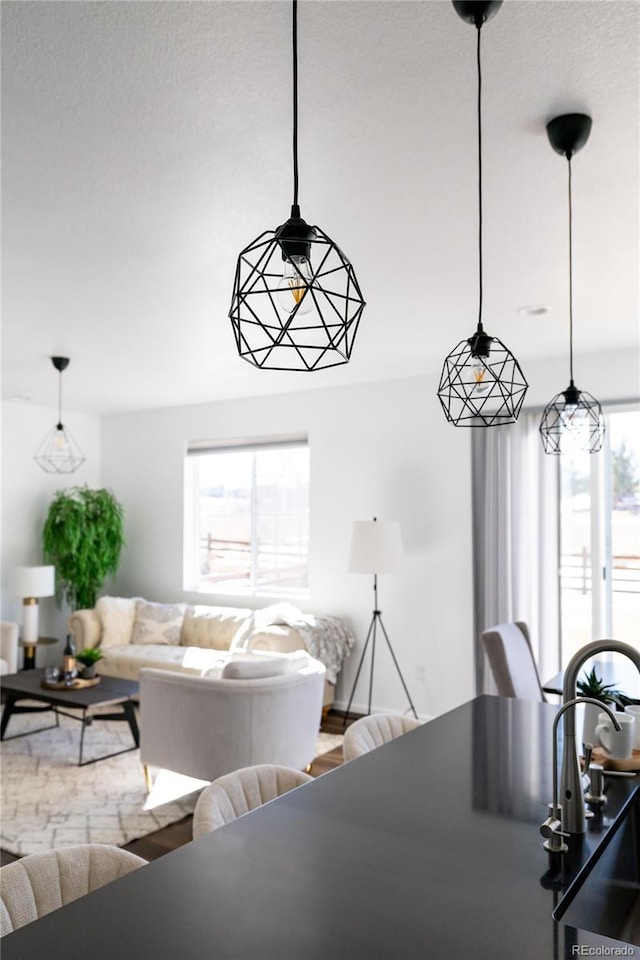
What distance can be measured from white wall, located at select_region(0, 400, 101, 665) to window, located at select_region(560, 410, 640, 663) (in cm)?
479

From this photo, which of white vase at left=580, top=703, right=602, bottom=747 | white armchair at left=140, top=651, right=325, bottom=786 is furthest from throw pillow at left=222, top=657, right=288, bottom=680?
white vase at left=580, top=703, right=602, bottom=747

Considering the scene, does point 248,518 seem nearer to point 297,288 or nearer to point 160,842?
point 160,842

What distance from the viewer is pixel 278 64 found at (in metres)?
1.79

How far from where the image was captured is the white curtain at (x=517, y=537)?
503 cm

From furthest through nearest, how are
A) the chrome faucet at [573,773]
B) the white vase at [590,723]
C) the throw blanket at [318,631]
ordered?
1. the throw blanket at [318,631]
2. the white vase at [590,723]
3. the chrome faucet at [573,773]

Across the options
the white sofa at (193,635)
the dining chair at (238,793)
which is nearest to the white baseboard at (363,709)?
the white sofa at (193,635)

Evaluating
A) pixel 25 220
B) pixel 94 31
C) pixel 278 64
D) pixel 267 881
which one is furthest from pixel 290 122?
pixel 267 881

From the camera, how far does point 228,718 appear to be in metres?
3.65

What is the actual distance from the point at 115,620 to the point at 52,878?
5.37m

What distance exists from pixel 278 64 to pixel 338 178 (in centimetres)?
63

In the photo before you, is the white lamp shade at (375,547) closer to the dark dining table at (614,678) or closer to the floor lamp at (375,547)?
the floor lamp at (375,547)

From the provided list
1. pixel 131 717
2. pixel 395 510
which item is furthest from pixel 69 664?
pixel 395 510

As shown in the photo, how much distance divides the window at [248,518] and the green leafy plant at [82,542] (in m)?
0.76

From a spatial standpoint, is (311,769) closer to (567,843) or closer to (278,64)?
(567,843)
